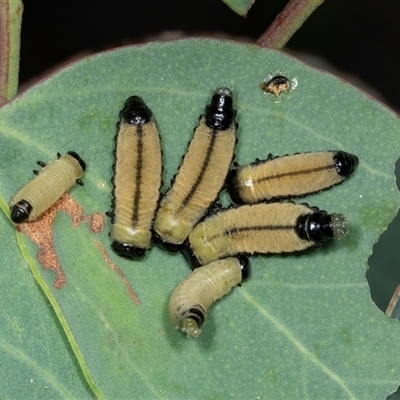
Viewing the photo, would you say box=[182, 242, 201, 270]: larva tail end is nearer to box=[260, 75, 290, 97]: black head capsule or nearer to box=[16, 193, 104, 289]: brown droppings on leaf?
box=[16, 193, 104, 289]: brown droppings on leaf

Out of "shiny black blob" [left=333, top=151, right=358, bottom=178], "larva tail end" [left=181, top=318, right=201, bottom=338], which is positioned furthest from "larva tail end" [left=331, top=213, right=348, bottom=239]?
"larva tail end" [left=181, top=318, right=201, bottom=338]

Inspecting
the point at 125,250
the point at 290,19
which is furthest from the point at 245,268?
the point at 290,19

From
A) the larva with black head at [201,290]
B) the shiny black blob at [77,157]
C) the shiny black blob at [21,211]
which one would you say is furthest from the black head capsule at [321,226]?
the shiny black blob at [21,211]

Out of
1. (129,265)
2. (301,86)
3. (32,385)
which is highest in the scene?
(301,86)

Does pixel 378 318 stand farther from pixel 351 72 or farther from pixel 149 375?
pixel 351 72

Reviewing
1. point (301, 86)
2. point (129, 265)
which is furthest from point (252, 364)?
point (301, 86)

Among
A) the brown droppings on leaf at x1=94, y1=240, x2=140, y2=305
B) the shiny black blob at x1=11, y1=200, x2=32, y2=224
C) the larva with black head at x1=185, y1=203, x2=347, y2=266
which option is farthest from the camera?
the larva with black head at x1=185, y1=203, x2=347, y2=266
